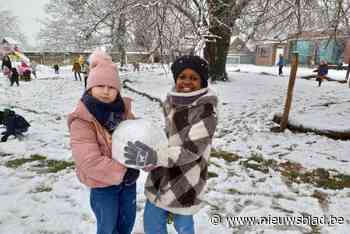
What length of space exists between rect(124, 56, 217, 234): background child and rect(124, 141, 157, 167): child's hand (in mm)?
60

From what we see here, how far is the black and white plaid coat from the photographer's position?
1.71m

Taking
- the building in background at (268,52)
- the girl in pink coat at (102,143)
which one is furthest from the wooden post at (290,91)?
the building in background at (268,52)

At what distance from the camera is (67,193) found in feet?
10.7

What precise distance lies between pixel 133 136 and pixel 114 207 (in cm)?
58

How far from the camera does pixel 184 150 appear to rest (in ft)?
5.57

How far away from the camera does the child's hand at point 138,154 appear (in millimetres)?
1583

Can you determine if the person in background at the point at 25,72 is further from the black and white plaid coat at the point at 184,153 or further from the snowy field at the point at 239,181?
the black and white plaid coat at the point at 184,153

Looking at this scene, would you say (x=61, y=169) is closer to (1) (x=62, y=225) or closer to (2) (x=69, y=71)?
(1) (x=62, y=225)

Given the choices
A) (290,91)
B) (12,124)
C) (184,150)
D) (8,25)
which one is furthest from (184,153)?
(8,25)

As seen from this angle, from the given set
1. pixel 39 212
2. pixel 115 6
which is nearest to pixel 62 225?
pixel 39 212

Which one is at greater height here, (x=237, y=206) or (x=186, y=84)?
(x=186, y=84)

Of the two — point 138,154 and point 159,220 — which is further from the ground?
point 138,154

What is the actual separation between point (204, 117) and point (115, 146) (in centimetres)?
56

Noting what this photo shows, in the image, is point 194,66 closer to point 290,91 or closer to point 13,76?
point 290,91
